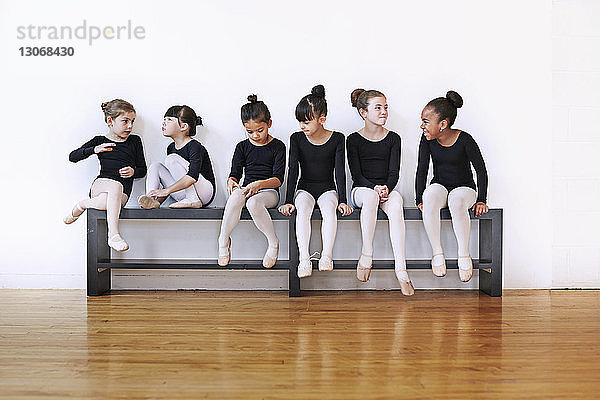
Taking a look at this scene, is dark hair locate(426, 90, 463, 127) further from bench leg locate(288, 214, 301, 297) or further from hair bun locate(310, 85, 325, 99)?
bench leg locate(288, 214, 301, 297)

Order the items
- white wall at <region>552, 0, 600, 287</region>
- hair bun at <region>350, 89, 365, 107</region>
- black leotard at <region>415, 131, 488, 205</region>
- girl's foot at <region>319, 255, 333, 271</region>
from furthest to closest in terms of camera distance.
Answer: white wall at <region>552, 0, 600, 287</region>, hair bun at <region>350, 89, 365, 107</region>, black leotard at <region>415, 131, 488, 205</region>, girl's foot at <region>319, 255, 333, 271</region>

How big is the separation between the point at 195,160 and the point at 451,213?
1296mm

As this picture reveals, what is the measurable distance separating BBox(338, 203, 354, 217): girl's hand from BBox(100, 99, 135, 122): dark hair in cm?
119

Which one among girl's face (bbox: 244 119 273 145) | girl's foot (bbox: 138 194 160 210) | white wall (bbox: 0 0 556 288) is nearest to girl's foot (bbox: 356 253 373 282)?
white wall (bbox: 0 0 556 288)

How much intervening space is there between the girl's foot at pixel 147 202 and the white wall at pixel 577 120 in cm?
208

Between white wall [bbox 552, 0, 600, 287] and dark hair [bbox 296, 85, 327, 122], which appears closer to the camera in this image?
dark hair [bbox 296, 85, 327, 122]

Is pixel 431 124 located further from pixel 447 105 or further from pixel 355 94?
pixel 355 94

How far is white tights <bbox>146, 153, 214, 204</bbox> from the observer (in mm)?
3186

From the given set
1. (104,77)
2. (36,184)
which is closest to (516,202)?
(104,77)

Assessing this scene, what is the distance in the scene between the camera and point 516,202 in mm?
3324

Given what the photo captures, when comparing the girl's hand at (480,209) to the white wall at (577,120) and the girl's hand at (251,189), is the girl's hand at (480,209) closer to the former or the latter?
the white wall at (577,120)

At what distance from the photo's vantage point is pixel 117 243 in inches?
117

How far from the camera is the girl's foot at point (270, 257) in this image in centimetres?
302

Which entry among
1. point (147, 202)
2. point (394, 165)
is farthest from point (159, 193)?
point (394, 165)
